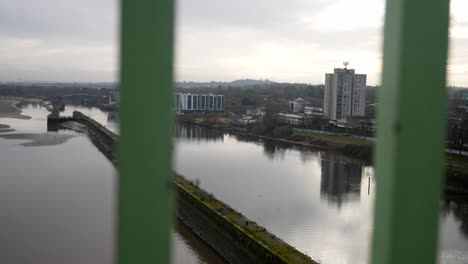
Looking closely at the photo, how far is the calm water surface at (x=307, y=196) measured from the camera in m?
3.79

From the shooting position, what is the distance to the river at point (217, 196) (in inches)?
141

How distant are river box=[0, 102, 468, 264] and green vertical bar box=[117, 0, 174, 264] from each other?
1345 millimetres

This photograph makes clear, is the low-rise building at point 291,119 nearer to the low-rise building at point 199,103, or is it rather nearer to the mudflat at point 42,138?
the low-rise building at point 199,103

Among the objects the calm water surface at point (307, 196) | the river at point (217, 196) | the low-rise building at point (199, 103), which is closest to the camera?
the river at point (217, 196)

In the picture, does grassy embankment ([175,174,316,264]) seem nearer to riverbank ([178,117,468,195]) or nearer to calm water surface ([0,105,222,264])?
calm water surface ([0,105,222,264])

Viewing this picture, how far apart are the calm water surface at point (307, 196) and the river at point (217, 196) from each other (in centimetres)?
1

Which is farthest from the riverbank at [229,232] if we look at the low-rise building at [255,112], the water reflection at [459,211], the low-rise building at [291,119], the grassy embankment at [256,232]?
the low-rise building at [255,112]

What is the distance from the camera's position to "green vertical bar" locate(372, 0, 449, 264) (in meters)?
0.24

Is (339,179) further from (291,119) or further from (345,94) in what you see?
(345,94)

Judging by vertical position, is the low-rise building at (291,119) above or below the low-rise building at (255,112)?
below

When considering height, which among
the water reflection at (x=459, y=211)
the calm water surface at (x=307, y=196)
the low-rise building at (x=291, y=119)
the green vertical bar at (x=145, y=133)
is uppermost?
the green vertical bar at (x=145, y=133)

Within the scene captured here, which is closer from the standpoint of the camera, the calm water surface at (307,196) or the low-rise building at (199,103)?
the calm water surface at (307,196)

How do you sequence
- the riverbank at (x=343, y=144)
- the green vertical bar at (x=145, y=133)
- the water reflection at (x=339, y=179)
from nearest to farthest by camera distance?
1. the green vertical bar at (x=145, y=133)
2. the water reflection at (x=339, y=179)
3. the riverbank at (x=343, y=144)

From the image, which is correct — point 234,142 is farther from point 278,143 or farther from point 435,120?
point 435,120
